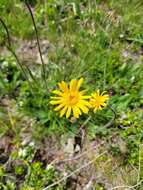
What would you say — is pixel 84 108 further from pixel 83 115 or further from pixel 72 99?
pixel 83 115

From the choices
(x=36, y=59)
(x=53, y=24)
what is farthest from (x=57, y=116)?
(x=53, y=24)

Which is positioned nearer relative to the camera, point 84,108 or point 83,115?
point 84,108

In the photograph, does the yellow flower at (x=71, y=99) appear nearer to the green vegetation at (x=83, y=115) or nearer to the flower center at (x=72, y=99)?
the flower center at (x=72, y=99)

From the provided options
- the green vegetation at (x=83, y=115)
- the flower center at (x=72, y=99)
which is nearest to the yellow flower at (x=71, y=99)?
the flower center at (x=72, y=99)

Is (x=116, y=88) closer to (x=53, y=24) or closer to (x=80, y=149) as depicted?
(x=80, y=149)

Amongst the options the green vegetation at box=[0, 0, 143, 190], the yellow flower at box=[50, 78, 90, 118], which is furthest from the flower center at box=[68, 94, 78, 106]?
the green vegetation at box=[0, 0, 143, 190]

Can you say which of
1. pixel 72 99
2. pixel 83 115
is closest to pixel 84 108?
pixel 72 99

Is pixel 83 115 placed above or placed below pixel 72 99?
below

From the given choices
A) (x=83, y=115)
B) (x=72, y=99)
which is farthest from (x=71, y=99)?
(x=83, y=115)
